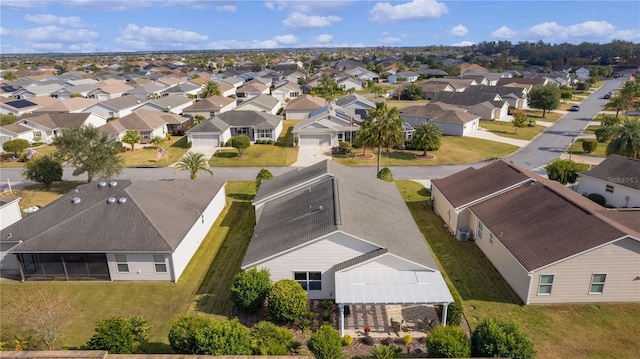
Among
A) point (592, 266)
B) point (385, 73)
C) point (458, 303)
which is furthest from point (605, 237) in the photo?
point (385, 73)

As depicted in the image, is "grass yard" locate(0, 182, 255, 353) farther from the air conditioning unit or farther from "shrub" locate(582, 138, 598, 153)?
"shrub" locate(582, 138, 598, 153)

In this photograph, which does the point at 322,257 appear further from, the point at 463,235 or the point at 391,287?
the point at 463,235

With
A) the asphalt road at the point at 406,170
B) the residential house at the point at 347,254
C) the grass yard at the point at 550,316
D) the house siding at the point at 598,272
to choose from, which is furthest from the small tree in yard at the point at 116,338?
the asphalt road at the point at 406,170

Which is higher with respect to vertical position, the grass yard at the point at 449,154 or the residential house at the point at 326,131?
the residential house at the point at 326,131

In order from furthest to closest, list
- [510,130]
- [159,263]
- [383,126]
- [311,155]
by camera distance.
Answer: [510,130] < [311,155] < [383,126] < [159,263]

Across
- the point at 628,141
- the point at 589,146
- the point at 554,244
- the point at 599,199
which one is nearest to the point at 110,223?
the point at 554,244

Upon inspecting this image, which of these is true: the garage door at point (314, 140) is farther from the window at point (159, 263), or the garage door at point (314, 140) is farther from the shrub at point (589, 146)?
the window at point (159, 263)

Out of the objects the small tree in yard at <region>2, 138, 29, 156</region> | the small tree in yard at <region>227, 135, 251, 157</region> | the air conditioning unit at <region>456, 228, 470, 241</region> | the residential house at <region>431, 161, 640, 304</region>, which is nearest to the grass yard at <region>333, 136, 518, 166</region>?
the small tree in yard at <region>227, 135, 251, 157</region>
